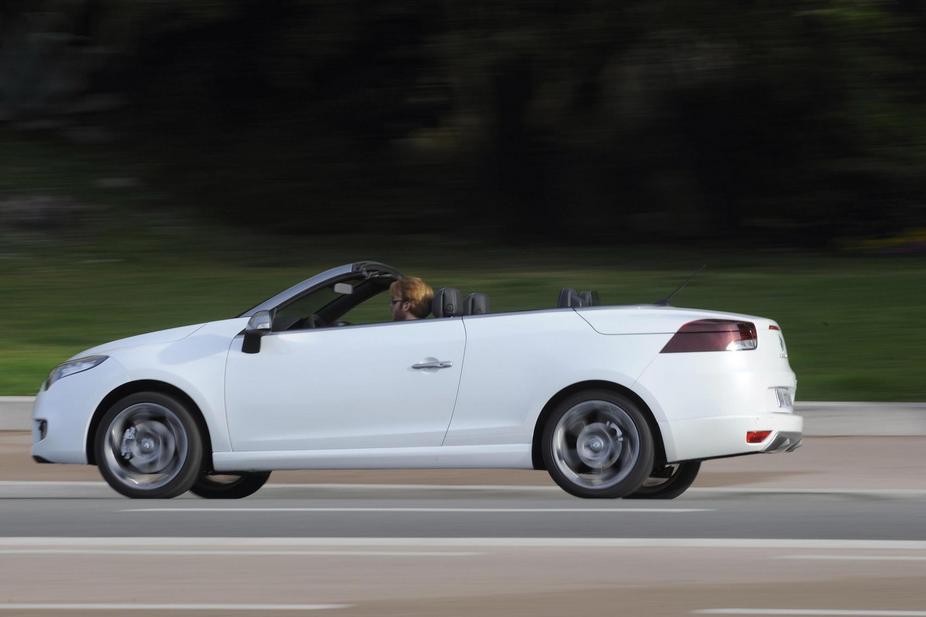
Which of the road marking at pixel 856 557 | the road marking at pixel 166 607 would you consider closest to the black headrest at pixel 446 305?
the road marking at pixel 856 557

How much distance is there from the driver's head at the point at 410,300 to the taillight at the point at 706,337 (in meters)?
1.32

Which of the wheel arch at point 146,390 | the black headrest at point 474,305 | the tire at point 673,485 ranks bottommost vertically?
the tire at point 673,485

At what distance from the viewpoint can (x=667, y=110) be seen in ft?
66.5

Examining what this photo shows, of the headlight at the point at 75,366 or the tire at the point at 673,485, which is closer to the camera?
the headlight at the point at 75,366

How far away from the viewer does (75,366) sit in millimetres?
9383

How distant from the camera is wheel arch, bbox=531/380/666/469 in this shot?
8.91 metres

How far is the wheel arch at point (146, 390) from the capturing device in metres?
9.25

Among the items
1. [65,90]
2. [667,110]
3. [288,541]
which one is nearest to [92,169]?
[65,90]

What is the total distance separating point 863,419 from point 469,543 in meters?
5.38

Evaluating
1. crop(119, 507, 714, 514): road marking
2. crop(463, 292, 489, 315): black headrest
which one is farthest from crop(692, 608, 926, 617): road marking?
crop(463, 292, 489, 315): black headrest

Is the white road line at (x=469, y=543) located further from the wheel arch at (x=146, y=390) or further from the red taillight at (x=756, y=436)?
the wheel arch at (x=146, y=390)

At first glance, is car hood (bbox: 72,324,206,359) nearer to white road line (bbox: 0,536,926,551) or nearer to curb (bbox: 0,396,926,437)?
white road line (bbox: 0,536,926,551)

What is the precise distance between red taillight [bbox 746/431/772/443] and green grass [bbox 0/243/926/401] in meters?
4.81

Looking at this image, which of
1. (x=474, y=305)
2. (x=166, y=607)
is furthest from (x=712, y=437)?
(x=166, y=607)
